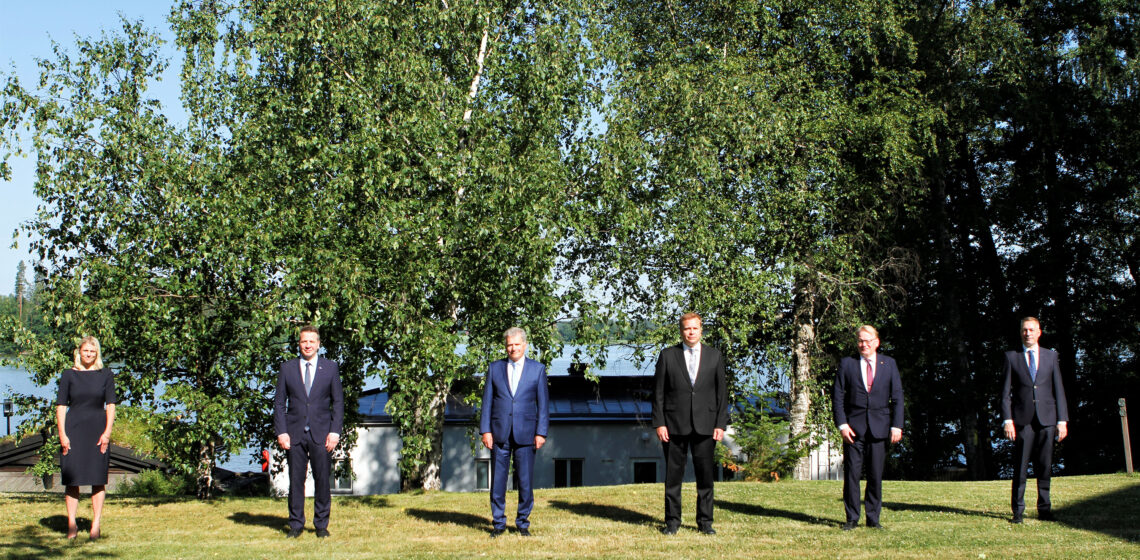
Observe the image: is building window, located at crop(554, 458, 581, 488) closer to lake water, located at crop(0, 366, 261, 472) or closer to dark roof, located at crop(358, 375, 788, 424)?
dark roof, located at crop(358, 375, 788, 424)

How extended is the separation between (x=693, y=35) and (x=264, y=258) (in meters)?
15.3

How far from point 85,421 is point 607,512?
5711 millimetres

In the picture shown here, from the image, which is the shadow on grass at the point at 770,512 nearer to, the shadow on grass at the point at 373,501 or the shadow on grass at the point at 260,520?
the shadow on grass at the point at 373,501

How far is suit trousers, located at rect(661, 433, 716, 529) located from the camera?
9.83 m

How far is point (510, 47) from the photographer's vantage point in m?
20.0

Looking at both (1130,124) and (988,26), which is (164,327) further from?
(1130,124)

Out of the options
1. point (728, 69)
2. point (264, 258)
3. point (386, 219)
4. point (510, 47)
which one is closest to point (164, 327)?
point (264, 258)

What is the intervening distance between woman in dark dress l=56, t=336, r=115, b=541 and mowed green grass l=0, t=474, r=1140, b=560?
582mm

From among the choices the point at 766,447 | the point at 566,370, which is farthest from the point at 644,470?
the point at 766,447

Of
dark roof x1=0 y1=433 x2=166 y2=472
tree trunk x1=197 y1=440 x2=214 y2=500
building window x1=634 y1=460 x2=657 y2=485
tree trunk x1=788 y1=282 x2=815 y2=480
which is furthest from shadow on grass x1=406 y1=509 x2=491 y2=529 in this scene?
building window x1=634 y1=460 x2=657 y2=485

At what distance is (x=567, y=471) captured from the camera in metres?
41.7

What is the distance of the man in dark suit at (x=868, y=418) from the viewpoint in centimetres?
1016

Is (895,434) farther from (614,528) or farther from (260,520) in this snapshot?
(260,520)

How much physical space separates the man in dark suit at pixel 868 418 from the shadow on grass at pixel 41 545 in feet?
23.5
